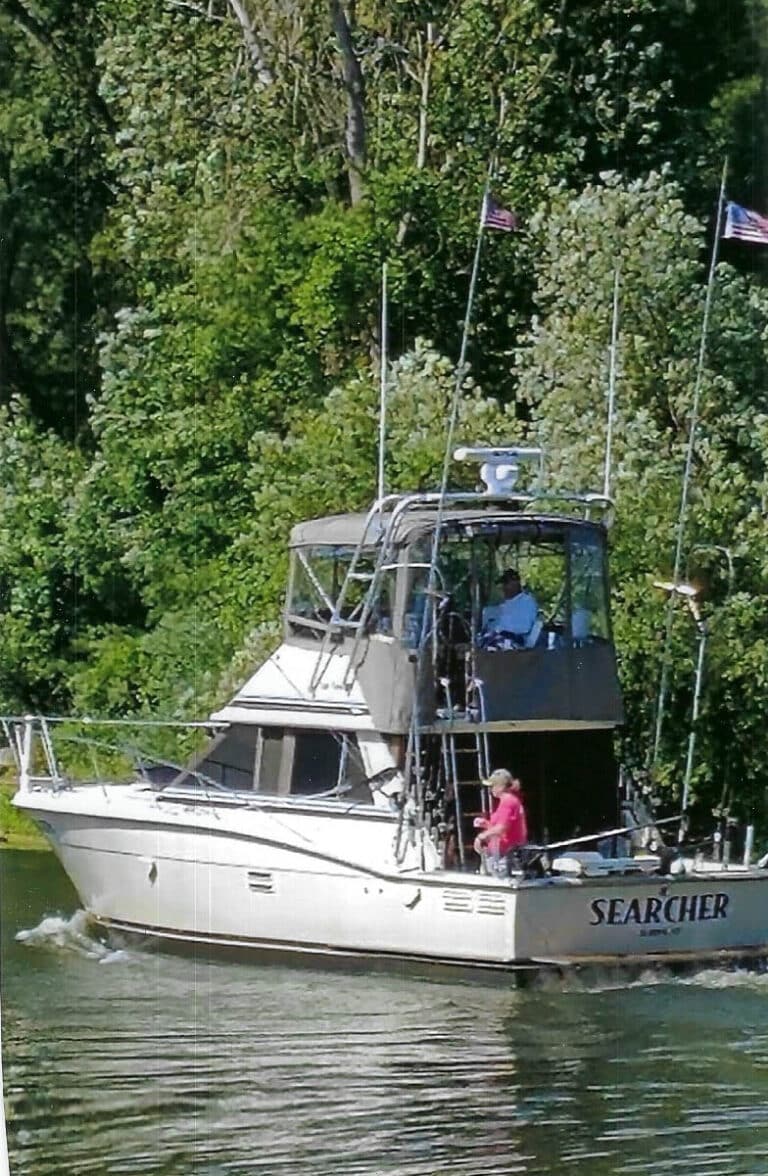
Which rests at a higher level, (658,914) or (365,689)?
(365,689)

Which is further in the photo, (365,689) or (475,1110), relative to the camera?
(365,689)

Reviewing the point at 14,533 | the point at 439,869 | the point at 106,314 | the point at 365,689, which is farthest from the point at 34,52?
the point at 439,869

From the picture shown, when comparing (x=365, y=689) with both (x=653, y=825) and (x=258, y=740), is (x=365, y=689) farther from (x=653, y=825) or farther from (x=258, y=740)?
(x=653, y=825)

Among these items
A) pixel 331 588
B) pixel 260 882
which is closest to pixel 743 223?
pixel 331 588

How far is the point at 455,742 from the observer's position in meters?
3.71

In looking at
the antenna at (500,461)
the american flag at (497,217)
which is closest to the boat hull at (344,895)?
the antenna at (500,461)

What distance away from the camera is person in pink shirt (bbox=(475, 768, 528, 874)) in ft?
12.1

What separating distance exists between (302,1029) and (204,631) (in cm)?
62

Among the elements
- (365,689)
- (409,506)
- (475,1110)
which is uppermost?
(409,506)

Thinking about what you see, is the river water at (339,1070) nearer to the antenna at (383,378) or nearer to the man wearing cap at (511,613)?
the man wearing cap at (511,613)

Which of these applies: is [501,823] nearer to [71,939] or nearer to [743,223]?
[71,939]

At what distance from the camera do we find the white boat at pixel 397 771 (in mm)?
3652

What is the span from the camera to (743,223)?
3613 millimetres

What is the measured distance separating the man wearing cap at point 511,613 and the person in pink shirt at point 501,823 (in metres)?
0.21
